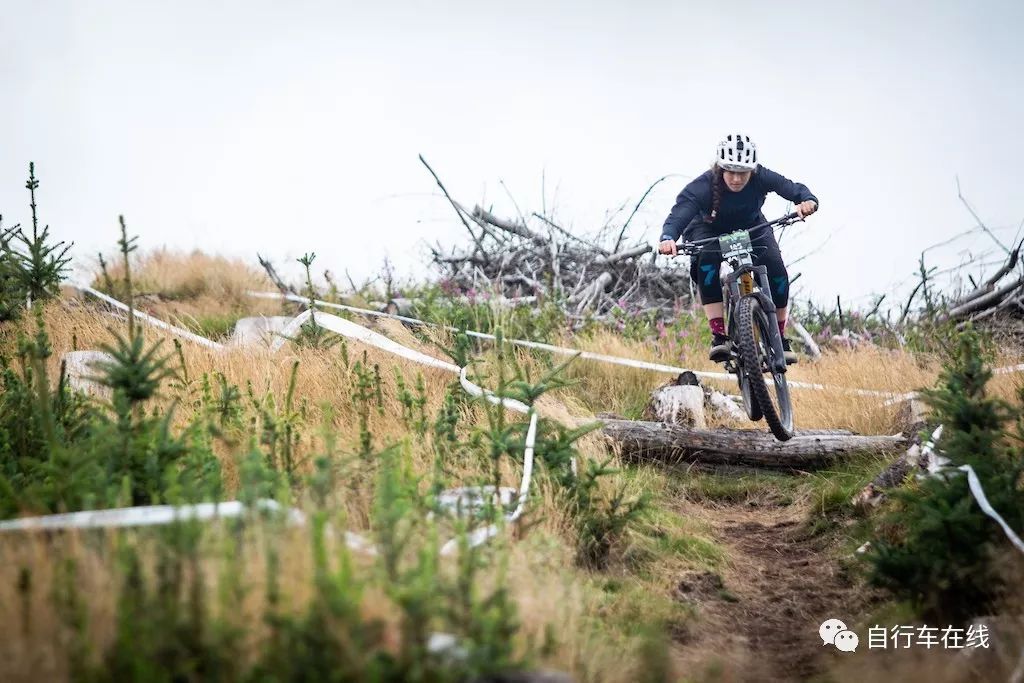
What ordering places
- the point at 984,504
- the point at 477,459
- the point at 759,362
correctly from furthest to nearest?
1. the point at 759,362
2. the point at 477,459
3. the point at 984,504

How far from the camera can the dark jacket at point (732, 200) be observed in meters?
7.13

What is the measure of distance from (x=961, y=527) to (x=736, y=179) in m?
3.78

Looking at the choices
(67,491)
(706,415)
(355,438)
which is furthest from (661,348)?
(67,491)

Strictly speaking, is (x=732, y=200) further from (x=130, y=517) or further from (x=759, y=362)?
(x=130, y=517)

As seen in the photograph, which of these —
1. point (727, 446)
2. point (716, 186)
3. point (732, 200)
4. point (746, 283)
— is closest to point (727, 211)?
point (732, 200)

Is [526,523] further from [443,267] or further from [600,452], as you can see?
[443,267]

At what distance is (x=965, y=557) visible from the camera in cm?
388

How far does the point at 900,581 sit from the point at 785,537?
1938 mm

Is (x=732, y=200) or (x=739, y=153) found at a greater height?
(x=739, y=153)

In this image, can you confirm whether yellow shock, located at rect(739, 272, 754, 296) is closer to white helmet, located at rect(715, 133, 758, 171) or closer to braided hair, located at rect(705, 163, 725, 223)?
braided hair, located at rect(705, 163, 725, 223)

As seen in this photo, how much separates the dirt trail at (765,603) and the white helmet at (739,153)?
2511 mm

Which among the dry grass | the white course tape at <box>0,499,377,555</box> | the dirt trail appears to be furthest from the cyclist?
the white course tape at <box>0,499,377,555</box>

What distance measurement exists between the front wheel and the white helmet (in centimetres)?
100

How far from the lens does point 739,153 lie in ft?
22.7
